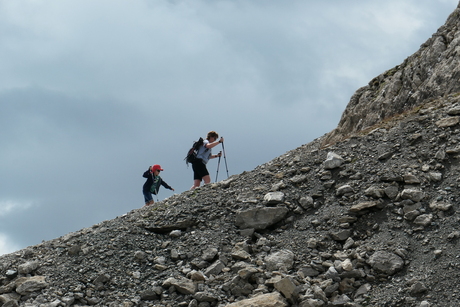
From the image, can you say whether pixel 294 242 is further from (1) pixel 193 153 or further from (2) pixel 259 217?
(1) pixel 193 153

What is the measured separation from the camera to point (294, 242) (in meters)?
14.5

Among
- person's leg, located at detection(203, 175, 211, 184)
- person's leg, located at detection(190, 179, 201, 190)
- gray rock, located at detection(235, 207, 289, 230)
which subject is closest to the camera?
gray rock, located at detection(235, 207, 289, 230)

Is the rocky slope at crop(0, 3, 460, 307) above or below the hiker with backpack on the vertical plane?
below

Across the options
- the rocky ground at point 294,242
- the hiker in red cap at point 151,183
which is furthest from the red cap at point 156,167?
the rocky ground at point 294,242

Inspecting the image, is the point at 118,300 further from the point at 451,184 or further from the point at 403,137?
the point at 403,137

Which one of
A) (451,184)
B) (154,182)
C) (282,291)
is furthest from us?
(154,182)

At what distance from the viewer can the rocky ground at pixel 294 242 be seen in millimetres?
12391

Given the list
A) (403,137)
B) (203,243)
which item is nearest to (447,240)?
(403,137)

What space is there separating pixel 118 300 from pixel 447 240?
353 inches

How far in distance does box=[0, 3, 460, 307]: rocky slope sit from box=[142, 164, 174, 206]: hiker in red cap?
2.70 meters

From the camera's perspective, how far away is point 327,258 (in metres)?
13.6

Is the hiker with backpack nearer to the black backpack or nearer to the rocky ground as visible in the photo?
the black backpack

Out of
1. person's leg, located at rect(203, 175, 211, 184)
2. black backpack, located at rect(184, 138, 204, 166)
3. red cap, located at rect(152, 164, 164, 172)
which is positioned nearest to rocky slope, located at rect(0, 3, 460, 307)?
person's leg, located at rect(203, 175, 211, 184)

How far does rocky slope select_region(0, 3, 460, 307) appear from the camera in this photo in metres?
12.4
